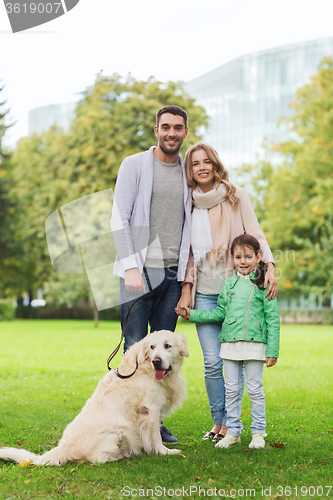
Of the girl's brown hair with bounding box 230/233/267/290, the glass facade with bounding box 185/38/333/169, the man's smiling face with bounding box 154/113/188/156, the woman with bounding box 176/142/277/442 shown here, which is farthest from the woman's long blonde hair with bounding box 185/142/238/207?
the glass facade with bounding box 185/38/333/169

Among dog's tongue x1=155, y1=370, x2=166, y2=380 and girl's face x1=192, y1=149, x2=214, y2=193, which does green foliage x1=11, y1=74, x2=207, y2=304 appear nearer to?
girl's face x1=192, y1=149, x2=214, y2=193

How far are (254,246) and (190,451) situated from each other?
6.33 ft

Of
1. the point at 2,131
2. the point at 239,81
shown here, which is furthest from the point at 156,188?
the point at 239,81

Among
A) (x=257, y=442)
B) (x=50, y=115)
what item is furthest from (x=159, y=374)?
(x=50, y=115)

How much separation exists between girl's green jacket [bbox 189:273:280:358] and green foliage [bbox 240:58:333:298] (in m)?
21.3

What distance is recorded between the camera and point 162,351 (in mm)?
4066

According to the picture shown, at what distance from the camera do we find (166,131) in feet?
14.4

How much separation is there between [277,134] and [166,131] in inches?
2684

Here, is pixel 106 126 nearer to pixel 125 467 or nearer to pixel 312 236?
pixel 312 236

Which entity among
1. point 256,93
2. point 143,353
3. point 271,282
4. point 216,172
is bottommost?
point 143,353

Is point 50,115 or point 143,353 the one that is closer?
point 143,353

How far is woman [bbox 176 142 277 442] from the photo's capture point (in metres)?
4.46

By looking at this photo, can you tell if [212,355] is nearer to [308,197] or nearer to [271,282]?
[271,282]

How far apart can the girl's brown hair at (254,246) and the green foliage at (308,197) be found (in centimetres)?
2113
